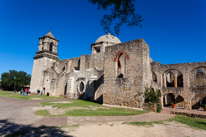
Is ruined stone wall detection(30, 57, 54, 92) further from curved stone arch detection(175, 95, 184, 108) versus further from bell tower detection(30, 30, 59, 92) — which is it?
curved stone arch detection(175, 95, 184, 108)

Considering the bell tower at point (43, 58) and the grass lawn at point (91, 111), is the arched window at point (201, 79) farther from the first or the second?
the bell tower at point (43, 58)

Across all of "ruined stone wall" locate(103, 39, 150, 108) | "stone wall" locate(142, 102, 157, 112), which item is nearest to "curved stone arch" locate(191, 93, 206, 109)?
"ruined stone wall" locate(103, 39, 150, 108)

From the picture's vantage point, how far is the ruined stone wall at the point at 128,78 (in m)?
9.79

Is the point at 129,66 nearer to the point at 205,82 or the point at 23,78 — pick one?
the point at 205,82

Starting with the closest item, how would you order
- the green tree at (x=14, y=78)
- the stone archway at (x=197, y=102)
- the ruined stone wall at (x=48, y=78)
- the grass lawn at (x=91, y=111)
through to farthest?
1. the grass lawn at (x=91, y=111)
2. the stone archway at (x=197, y=102)
3. the ruined stone wall at (x=48, y=78)
4. the green tree at (x=14, y=78)

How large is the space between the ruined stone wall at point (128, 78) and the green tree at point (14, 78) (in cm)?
3475

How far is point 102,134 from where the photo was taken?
3826 millimetres

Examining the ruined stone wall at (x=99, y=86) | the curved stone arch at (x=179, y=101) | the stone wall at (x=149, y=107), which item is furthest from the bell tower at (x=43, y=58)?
the curved stone arch at (x=179, y=101)

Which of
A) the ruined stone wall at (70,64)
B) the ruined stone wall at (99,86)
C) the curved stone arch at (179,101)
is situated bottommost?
the curved stone arch at (179,101)

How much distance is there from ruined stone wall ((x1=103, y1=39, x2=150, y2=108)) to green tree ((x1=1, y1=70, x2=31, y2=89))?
1368 inches

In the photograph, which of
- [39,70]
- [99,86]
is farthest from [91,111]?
[39,70]

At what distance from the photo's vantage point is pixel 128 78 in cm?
1034

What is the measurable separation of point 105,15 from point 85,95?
12825 millimetres

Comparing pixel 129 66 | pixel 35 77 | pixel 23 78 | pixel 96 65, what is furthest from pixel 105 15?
pixel 23 78
